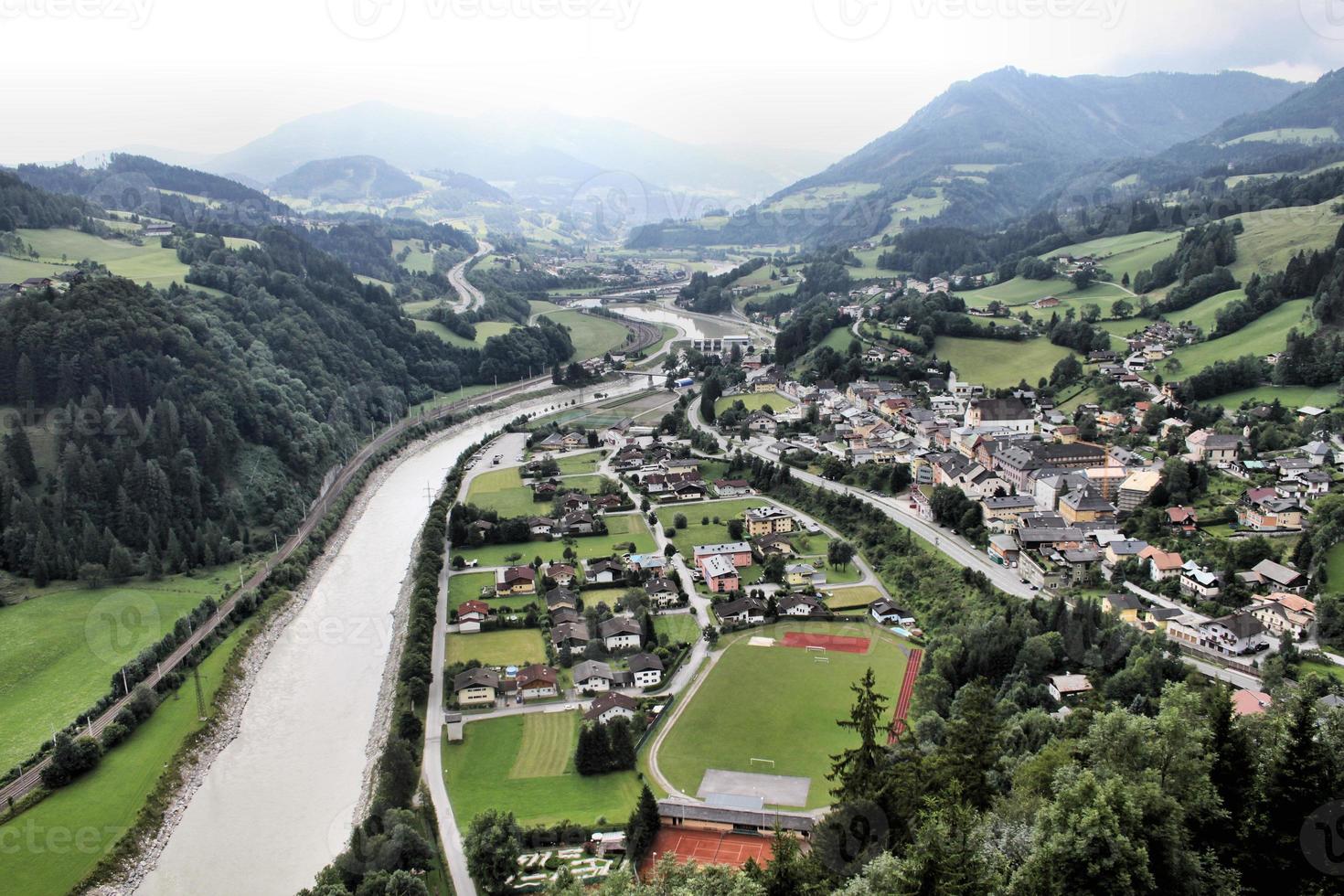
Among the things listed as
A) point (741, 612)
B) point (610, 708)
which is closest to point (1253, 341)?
Result: point (741, 612)

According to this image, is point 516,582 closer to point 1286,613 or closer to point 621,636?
point 621,636

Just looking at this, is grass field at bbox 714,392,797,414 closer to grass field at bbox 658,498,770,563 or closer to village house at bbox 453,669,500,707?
grass field at bbox 658,498,770,563

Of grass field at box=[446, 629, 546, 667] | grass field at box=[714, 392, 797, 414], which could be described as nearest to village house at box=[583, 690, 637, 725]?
grass field at box=[446, 629, 546, 667]

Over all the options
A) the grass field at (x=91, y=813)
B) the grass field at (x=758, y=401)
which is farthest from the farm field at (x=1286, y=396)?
the grass field at (x=91, y=813)

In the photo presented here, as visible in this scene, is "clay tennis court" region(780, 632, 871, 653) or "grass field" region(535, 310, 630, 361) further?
"grass field" region(535, 310, 630, 361)

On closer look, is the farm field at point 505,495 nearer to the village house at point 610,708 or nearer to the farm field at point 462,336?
the village house at point 610,708

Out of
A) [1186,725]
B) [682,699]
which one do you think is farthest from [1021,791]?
[682,699]
